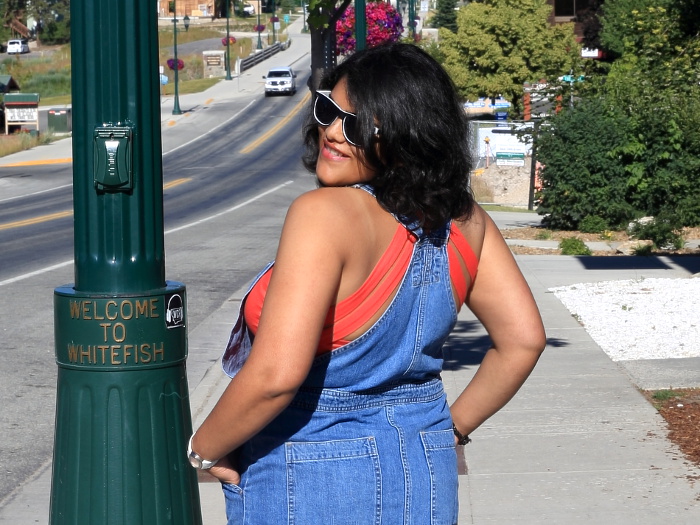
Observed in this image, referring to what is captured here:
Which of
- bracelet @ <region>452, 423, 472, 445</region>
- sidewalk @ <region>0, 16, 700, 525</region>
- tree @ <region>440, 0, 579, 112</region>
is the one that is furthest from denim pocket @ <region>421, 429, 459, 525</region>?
tree @ <region>440, 0, 579, 112</region>

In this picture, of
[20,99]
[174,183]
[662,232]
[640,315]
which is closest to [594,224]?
[662,232]

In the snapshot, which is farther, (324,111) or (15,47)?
(15,47)

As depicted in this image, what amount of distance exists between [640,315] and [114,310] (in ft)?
27.0

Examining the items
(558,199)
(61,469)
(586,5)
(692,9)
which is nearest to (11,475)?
(61,469)

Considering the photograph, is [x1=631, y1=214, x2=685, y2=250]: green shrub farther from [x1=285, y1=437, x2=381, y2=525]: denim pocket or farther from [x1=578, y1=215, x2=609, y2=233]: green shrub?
[x1=285, y1=437, x2=381, y2=525]: denim pocket

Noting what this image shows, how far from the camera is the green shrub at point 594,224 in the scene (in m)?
18.8

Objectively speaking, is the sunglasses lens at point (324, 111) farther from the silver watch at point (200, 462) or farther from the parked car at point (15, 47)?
the parked car at point (15, 47)

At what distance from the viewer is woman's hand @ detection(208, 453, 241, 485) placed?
7.28ft

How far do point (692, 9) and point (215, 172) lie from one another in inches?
956

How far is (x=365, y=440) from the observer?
2148 millimetres

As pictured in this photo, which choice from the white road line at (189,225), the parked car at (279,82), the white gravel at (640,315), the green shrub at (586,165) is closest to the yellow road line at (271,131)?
the parked car at (279,82)

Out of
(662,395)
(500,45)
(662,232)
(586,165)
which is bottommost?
(662,232)

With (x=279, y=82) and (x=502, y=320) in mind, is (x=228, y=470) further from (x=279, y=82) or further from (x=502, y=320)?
(x=279, y=82)

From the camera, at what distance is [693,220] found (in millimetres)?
Answer: 18812
